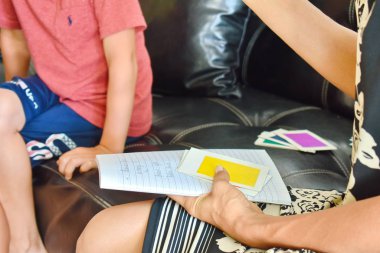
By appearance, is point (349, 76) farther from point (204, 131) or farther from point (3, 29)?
point (3, 29)

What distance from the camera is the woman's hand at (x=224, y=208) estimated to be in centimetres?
85

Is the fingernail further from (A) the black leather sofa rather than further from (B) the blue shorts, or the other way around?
(B) the blue shorts

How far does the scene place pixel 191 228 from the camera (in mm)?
887

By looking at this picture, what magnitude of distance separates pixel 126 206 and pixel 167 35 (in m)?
0.88

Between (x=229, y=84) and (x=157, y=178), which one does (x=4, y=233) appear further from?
(x=229, y=84)

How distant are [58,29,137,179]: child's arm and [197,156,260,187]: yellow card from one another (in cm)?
36

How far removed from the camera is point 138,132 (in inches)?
58.9

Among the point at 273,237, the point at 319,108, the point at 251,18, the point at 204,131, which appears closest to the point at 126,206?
the point at 273,237

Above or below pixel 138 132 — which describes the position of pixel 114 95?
above

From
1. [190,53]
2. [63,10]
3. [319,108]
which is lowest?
[319,108]

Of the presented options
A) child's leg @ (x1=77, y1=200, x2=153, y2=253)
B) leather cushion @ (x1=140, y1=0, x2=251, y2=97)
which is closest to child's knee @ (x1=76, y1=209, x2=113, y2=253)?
child's leg @ (x1=77, y1=200, x2=153, y2=253)

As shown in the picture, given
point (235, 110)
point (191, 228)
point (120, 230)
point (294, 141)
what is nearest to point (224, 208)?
point (191, 228)

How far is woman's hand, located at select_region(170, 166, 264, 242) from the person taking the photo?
85 centimetres

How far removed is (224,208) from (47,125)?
0.66 meters
